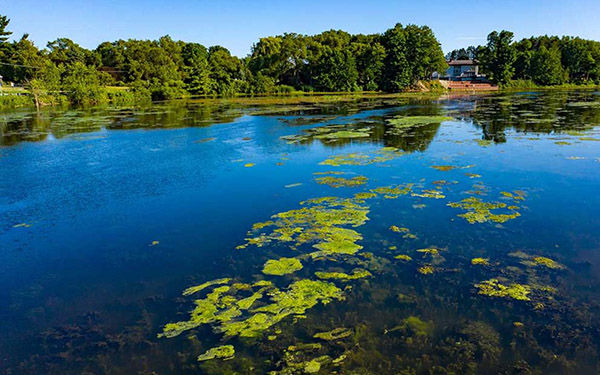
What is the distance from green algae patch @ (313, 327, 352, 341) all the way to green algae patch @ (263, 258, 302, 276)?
1.84 metres

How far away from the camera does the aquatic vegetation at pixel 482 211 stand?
9.31 meters

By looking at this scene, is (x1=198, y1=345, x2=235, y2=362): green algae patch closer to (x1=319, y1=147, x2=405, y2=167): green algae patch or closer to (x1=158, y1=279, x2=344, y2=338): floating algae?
(x1=158, y1=279, x2=344, y2=338): floating algae

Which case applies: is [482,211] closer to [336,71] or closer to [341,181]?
[341,181]

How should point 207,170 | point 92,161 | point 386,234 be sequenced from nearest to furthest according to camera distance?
point 386,234 → point 207,170 → point 92,161

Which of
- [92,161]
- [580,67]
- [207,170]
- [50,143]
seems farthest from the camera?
[580,67]

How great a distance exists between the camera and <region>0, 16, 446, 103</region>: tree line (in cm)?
7125

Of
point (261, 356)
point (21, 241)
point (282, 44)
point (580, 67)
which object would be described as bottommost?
point (261, 356)

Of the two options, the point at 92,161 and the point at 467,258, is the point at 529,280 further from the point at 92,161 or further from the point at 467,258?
the point at 92,161

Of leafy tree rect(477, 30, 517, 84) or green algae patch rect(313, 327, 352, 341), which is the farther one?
leafy tree rect(477, 30, 517, 84)

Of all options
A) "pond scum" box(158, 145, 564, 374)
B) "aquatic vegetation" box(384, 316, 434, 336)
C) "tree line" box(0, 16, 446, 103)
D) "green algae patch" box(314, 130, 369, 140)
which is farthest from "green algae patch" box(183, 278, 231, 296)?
"tree line" box(0, 16, 446, 103)

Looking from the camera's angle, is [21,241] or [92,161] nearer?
[21,241]

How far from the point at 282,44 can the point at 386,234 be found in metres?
86.4

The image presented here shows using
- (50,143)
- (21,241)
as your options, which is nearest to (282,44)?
(50,143)

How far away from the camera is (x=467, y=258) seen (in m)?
7.50
